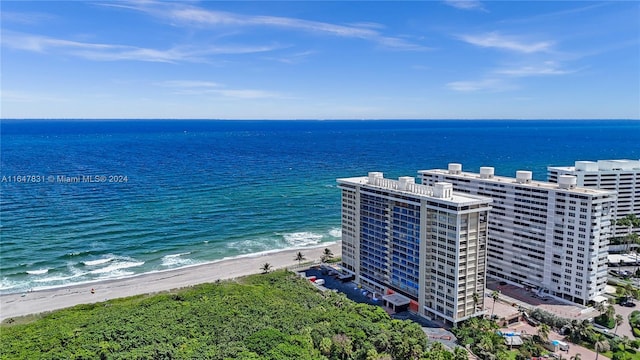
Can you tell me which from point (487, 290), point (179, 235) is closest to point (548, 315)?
point (487, 290)

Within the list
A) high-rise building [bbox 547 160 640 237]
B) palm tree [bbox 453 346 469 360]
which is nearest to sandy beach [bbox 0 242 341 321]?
palm tree [bbox 453 346 469 360]

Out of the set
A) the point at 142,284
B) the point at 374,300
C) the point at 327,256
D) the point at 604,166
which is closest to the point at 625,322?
the point at 374,300

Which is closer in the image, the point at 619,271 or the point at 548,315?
the point at 548,315

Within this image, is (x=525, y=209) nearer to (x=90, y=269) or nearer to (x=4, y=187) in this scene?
(x=90, y=269)

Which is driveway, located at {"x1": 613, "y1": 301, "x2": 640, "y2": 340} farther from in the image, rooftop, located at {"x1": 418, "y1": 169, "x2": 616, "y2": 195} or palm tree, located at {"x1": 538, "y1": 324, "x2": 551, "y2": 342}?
rooftop, located at {"x1": 418, "y1": 169, "x2": 616, "y2": 195}

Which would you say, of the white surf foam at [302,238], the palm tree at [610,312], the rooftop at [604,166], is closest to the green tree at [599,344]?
the palm tree at [610,312]
